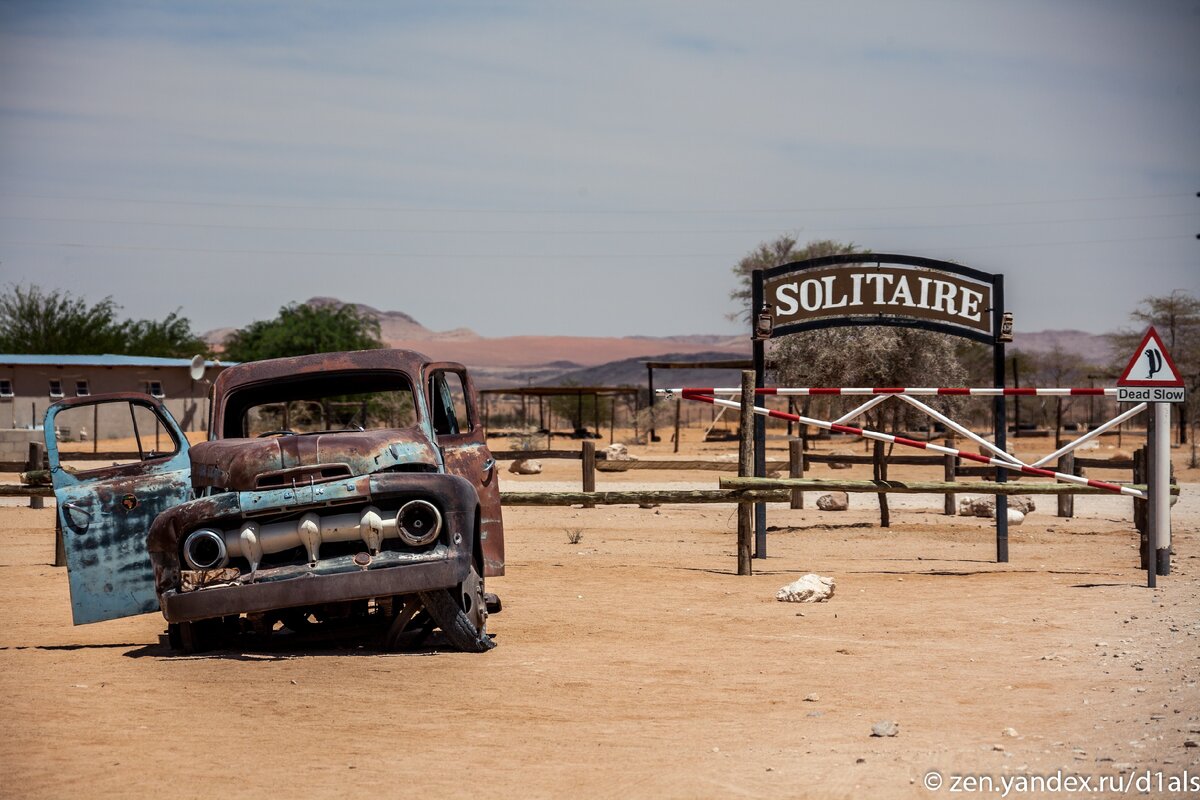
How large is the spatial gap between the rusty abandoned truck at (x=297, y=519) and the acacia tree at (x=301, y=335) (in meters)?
48.8

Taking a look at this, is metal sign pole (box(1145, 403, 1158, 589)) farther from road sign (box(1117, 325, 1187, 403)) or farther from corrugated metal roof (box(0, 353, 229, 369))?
corrugated metal roof (box(0, 353, 229, 369))

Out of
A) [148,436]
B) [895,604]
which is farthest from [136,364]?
[895,604]

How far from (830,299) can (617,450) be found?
18757 mm

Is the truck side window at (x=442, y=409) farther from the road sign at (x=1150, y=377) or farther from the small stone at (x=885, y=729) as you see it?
the road sign at (x=1150, y=377)

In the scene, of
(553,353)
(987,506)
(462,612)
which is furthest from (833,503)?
(553,353)

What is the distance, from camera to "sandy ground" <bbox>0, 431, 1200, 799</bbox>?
19.0 ft

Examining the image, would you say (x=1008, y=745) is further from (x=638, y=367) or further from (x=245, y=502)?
(x=638, y=367)

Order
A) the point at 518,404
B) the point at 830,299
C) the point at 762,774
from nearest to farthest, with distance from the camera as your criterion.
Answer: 1. the point at 762,774
2. the point at 830,299
3. the point at 518,404

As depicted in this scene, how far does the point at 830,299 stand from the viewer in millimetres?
15422

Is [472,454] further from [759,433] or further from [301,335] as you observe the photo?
[301,335]

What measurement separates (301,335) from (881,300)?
159 feet

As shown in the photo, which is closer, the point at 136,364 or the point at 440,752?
the point at 440,752

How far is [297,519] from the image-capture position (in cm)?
816

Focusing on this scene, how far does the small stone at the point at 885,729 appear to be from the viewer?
21.1 feet
